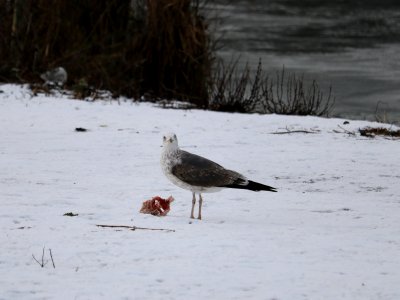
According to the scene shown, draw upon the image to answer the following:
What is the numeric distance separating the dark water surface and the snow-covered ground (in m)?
5.30

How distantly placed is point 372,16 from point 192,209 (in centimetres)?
2235

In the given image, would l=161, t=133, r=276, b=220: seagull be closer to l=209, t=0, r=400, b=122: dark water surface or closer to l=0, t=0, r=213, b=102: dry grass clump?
l=0, t=0, r=213, b=102: dry grass clump

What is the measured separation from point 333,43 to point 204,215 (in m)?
17.5

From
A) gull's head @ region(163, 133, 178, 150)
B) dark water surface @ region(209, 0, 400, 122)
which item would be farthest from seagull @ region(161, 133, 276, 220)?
dark water surface @ region(209, 0, 400, 122)

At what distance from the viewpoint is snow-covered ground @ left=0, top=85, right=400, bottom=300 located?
4980 millimetres

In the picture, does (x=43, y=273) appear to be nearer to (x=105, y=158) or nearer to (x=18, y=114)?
(x=105, y=158)

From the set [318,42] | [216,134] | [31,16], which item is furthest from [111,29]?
[318,42]

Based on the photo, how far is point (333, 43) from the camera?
77.2 ft

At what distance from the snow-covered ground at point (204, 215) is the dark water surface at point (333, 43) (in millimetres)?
5303

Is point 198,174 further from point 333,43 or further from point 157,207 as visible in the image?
point 333,43

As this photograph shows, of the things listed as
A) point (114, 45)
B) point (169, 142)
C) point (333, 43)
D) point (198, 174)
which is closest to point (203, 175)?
point (198, 174)

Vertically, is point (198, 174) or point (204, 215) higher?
point (198, 174)

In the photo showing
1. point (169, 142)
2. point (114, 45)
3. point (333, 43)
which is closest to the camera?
point (169, 142)

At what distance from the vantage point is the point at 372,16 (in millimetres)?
27578
